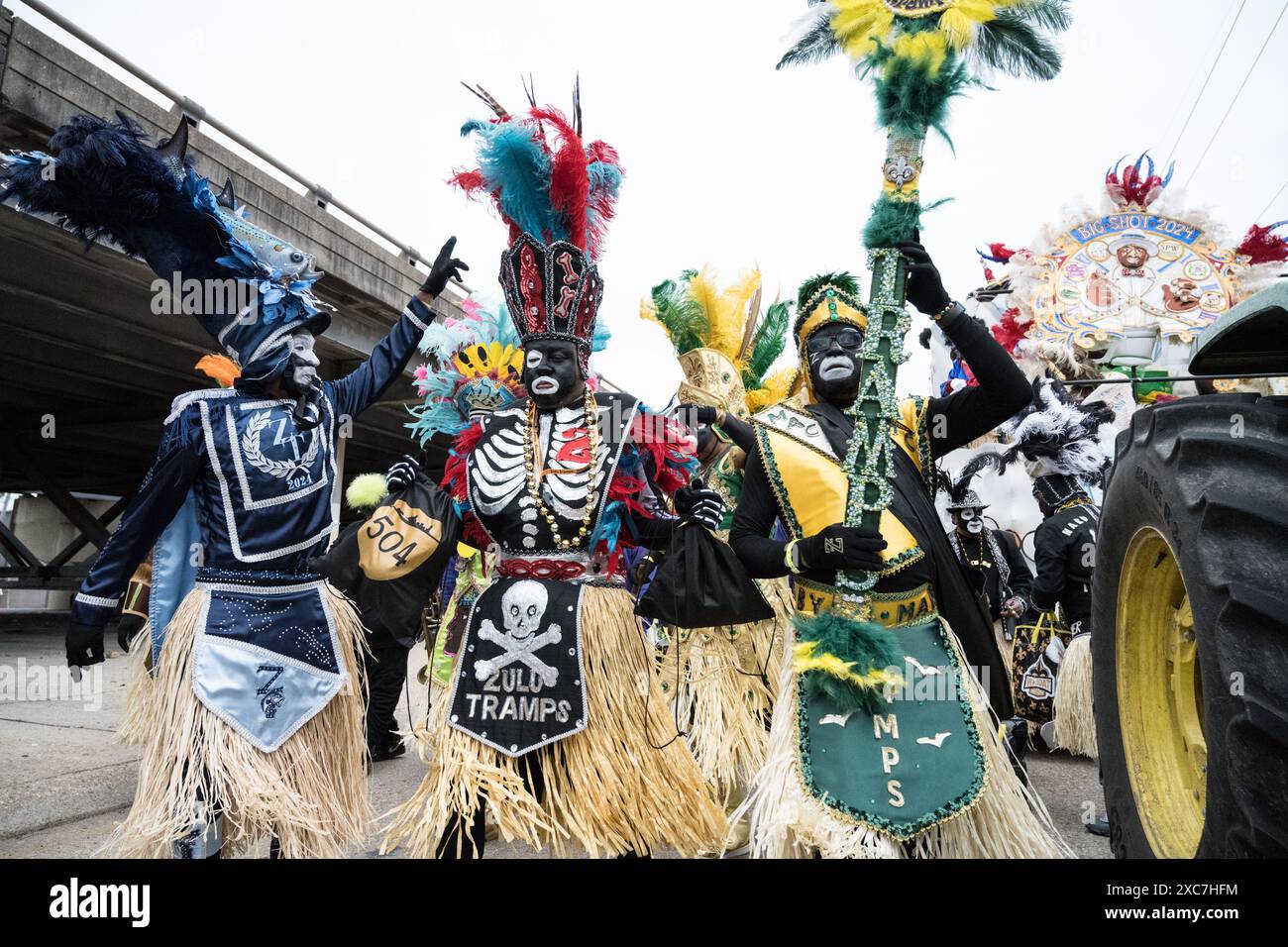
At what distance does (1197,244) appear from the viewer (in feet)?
30.1

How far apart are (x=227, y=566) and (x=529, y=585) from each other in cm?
107

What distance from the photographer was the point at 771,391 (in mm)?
5934

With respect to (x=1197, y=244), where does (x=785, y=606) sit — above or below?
below

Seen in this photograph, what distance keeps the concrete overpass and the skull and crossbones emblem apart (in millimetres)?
2022

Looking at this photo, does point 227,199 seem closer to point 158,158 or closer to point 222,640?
point 158,158

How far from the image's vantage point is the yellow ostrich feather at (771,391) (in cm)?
589

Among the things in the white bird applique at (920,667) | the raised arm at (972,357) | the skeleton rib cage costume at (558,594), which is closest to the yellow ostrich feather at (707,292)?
the skeleton rib cage costume at (558,594)

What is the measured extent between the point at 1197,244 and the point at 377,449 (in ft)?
49.4

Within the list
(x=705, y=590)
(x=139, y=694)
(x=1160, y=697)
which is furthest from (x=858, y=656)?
(x=139, y=694)

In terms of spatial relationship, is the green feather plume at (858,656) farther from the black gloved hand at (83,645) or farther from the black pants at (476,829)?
the black gloved hand at (83,645)

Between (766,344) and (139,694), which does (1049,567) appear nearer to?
(766,344)

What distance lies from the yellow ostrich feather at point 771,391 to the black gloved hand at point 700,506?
310 centimetres
